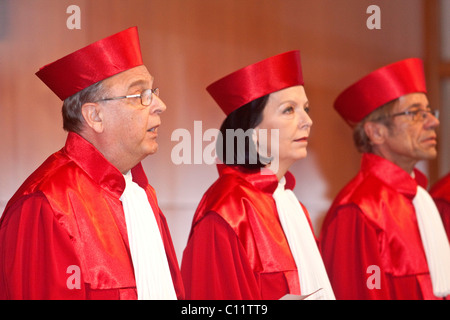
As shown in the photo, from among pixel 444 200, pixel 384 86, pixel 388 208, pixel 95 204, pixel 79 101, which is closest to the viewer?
pixel 95 204

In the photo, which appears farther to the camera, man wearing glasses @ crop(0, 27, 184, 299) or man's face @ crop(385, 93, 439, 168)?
man's face @ crop(385, 93, 439, 168)

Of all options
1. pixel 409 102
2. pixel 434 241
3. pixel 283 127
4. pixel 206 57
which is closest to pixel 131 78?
pixel 283 127

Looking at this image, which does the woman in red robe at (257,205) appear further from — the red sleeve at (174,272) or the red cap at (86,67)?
the red cap at (86,67)

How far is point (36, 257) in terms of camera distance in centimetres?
195

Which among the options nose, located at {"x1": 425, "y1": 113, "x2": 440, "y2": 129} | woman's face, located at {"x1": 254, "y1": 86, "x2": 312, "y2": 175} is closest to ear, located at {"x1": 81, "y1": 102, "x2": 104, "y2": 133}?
woman's face, located at {"x1": 254, "y1": 86, "x2": 312, "y2": 175}

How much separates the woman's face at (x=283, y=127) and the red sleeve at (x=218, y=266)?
0.40 meters

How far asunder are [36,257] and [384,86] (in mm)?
1851

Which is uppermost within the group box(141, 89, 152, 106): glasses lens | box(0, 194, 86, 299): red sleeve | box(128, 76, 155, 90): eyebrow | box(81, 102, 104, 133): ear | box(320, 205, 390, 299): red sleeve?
box(128, 76, 155, 90): eyebrow

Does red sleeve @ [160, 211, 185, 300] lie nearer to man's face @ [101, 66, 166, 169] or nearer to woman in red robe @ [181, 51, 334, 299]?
woman in red robe @ [181, 51, 334, 299]

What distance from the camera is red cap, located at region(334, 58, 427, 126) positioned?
3.06 metres

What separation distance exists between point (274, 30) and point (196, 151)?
748mm

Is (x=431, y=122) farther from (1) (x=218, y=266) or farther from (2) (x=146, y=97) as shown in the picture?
(2) (x=146, y=97)

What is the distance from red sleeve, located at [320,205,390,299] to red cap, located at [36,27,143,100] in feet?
4.01
